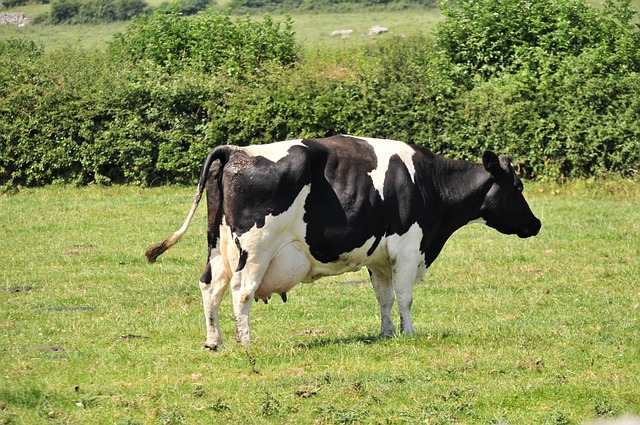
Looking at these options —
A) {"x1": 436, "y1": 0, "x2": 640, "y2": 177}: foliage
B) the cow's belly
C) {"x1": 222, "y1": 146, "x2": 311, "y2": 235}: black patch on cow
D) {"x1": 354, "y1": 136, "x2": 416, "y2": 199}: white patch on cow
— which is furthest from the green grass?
{"x1": 436, "y1": 0, "x2": 640, "y2": 177}: foliage

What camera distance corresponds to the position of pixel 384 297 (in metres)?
12.9

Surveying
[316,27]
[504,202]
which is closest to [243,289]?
[504,202]

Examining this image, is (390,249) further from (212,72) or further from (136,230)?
(212,72)

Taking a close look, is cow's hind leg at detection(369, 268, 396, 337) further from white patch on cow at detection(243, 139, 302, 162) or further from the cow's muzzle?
the cow's muzzle

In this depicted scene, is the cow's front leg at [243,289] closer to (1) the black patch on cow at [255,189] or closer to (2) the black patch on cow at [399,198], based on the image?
(1) the black patch on cow at [255,189]

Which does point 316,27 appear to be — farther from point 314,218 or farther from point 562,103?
point 314,218

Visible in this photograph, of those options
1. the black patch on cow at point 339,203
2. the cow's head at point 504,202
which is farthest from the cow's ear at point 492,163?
the black patch on cow at point 339,203

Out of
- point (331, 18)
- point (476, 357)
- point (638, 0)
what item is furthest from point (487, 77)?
point (331, 18)

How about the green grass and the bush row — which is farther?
the bush row

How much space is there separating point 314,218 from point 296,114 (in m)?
15.4

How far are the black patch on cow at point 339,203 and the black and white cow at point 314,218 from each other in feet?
0.03

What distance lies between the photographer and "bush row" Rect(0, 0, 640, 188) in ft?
85.4

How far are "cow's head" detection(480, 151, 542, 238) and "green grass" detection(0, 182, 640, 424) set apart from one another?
1134mm

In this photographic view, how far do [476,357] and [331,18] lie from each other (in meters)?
69.3
